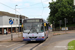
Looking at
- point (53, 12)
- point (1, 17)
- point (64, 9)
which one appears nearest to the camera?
point (1, 17)

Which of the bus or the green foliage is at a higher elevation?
the green foliage

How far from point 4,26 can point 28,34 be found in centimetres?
3806

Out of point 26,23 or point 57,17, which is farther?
point 57,17

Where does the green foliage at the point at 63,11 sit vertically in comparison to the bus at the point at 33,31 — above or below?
above

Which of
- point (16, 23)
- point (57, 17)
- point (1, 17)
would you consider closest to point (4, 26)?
point (1, 17)

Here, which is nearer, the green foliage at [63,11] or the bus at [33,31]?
Answer: the bus at [33,31]

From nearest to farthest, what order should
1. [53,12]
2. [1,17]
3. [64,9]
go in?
[1,17], [64,9], [53,12]

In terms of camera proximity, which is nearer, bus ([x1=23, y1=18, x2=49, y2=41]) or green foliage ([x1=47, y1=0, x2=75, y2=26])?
bus ([x1=23, y1=18, x2=49, y2=41])

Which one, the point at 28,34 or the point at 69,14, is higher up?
the point at 69,14

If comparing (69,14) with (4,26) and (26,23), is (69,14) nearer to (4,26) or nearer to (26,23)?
(4,26)

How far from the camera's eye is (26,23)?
16219mm

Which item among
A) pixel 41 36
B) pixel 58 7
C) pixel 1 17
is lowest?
pixel 41 36

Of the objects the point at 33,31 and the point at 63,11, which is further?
the point at 63,11

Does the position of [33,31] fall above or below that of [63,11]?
below
